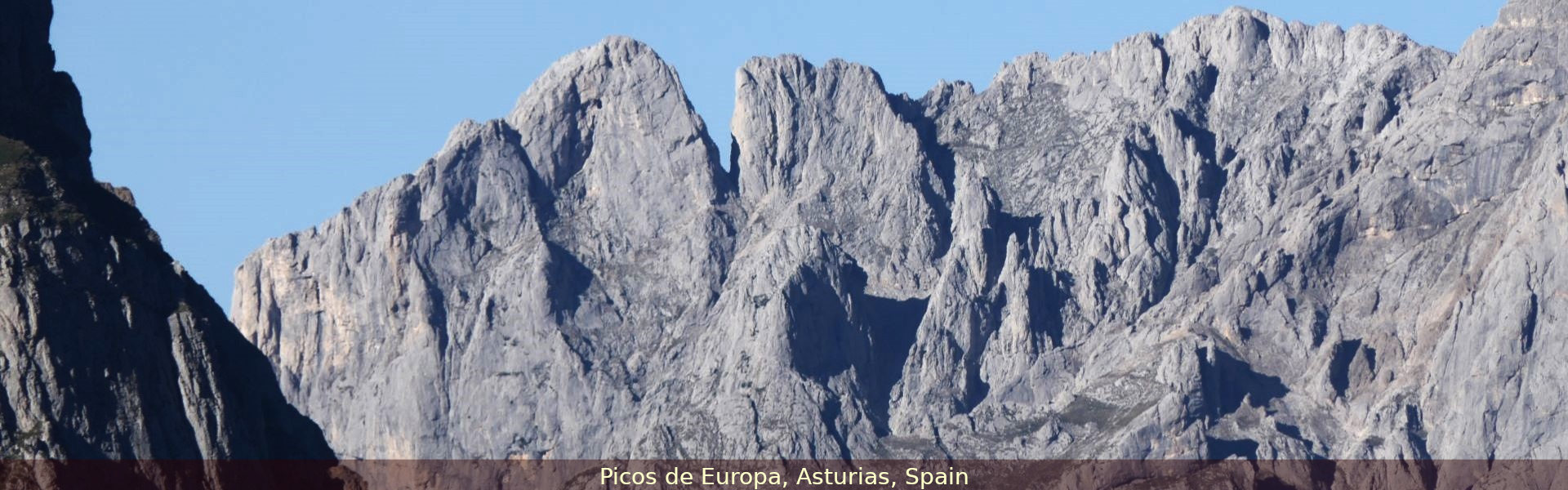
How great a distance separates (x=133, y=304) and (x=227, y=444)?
7.47 meters

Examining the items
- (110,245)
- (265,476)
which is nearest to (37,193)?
(110,245)

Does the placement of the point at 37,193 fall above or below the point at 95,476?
above

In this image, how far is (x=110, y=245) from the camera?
19300 cm

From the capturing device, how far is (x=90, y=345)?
7377 inches

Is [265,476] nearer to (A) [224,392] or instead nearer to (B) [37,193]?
(A) [224,392]

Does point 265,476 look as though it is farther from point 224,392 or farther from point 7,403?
point 7,403

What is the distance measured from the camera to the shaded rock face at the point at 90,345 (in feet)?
602

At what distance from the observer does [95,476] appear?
184 meters

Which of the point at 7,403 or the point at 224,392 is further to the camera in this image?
the point at 224,392

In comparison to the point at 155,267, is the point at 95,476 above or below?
below

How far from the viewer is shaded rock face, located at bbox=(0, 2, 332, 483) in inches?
7229

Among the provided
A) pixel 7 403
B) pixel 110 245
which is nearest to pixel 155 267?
pixel 110 245

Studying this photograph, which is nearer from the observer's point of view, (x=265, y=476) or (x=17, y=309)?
(x=17, y=309)

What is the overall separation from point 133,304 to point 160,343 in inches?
90.5
